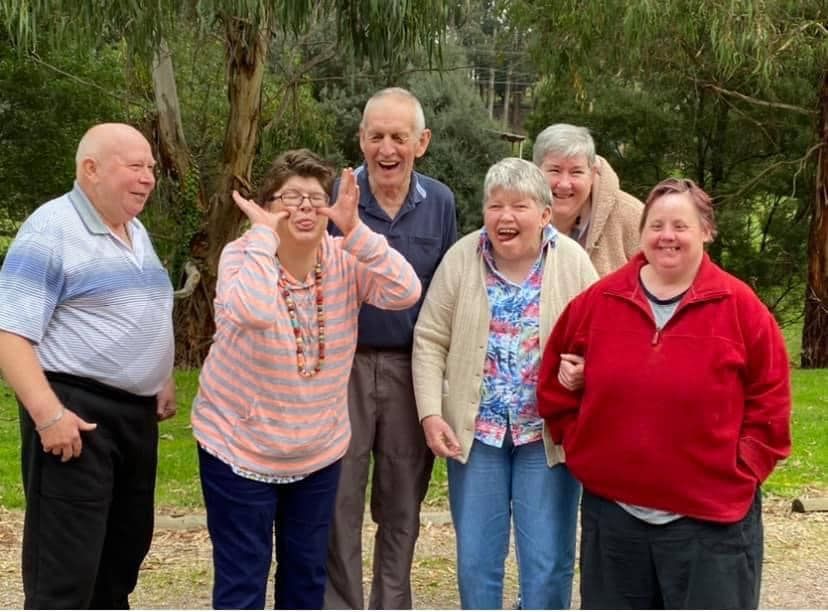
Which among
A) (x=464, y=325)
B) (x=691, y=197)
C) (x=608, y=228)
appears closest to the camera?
(x=691, y=197)

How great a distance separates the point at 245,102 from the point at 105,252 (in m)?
6.95

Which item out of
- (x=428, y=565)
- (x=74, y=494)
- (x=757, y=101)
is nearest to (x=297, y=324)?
(x=74, y=494)

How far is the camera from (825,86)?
12062 mm

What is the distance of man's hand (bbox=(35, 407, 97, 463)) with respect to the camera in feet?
9.23

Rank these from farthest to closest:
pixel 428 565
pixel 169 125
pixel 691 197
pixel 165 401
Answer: pixel 169 125 → pixel 428 565 → pixel 165 401 → pixel 691 197

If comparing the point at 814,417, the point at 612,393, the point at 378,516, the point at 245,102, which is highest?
the point at 245,102

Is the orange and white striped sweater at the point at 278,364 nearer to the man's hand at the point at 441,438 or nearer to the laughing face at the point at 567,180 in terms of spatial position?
the man's hand at the point at 441,438

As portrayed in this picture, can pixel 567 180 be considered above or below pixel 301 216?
above

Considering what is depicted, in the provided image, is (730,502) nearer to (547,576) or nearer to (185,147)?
(547,576)

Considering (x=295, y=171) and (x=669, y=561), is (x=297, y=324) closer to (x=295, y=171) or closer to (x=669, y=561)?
(x=295, y=171)

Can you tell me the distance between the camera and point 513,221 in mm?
3092

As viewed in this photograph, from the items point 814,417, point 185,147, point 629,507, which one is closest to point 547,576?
point 629,507

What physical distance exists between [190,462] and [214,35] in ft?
14.9

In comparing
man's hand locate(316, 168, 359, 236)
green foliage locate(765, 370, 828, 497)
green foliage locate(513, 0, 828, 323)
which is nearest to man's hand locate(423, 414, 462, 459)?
man's hand locate(316, 168, 359, 236)
